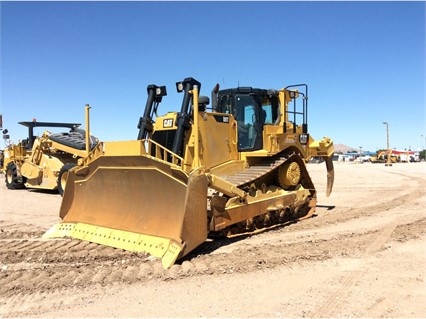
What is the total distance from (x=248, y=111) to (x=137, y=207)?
3028 mm

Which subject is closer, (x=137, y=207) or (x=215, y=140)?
(x=137, y=207)

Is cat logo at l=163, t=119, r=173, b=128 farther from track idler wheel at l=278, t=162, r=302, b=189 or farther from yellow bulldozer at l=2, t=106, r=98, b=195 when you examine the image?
yellow bulldozer at l=2, t=106, r=98, b=195

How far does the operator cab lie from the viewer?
26.2 ft

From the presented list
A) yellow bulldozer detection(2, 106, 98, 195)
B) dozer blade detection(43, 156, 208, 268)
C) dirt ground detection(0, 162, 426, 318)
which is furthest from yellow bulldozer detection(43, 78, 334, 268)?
yellow bulldozer detection(2, 106, 98, 195)

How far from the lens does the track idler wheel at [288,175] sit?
26.7 ft

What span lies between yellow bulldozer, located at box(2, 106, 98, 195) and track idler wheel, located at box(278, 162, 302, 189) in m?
7.26

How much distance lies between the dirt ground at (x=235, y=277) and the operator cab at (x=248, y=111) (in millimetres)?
1789

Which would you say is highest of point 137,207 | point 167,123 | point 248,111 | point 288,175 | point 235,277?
point 248,111

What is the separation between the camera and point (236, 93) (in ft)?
26.8

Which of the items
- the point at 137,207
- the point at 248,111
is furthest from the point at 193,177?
the point at 248,111

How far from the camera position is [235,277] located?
471 centimetres

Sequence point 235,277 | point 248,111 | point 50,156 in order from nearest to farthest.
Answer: point 235,277 → point 248,111 → point 50,156

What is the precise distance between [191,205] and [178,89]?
2.03 m

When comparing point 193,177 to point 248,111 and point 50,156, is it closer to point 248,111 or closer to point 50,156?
point 248,111
